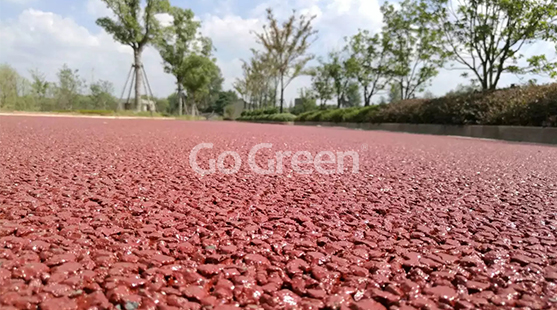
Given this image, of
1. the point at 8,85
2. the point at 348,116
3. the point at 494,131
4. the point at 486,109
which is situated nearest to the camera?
the point at 494,131

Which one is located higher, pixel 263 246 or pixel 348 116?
pixel 348 116

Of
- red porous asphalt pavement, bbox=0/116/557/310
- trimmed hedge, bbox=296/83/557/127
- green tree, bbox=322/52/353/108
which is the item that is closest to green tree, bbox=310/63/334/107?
green tree, bbox=322/52/353/108

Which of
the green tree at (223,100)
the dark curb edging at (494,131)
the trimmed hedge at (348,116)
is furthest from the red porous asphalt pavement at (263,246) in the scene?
the green tree at (223,100)

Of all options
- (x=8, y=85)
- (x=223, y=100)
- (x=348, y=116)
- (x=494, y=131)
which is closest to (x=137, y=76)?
(x=8, y=85)

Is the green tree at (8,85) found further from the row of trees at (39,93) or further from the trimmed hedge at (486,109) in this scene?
the trimmed hedge at (486,109)

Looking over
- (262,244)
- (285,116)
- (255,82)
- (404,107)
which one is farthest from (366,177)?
(255,82)

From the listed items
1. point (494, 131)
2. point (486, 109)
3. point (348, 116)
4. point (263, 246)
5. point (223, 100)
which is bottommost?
point (263, 246)

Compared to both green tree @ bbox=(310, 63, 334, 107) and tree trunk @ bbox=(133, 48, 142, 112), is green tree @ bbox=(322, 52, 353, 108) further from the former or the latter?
tree trunk @ bbox=(133, 48, 142, 112)

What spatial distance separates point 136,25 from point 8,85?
387 inches

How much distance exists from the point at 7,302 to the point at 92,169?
134 cm

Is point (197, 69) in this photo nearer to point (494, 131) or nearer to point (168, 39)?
point (168, 39)

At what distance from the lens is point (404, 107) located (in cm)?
1262

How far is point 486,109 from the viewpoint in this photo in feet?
30.0

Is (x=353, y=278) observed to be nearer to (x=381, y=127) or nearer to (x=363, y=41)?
(x=381, y=127)
